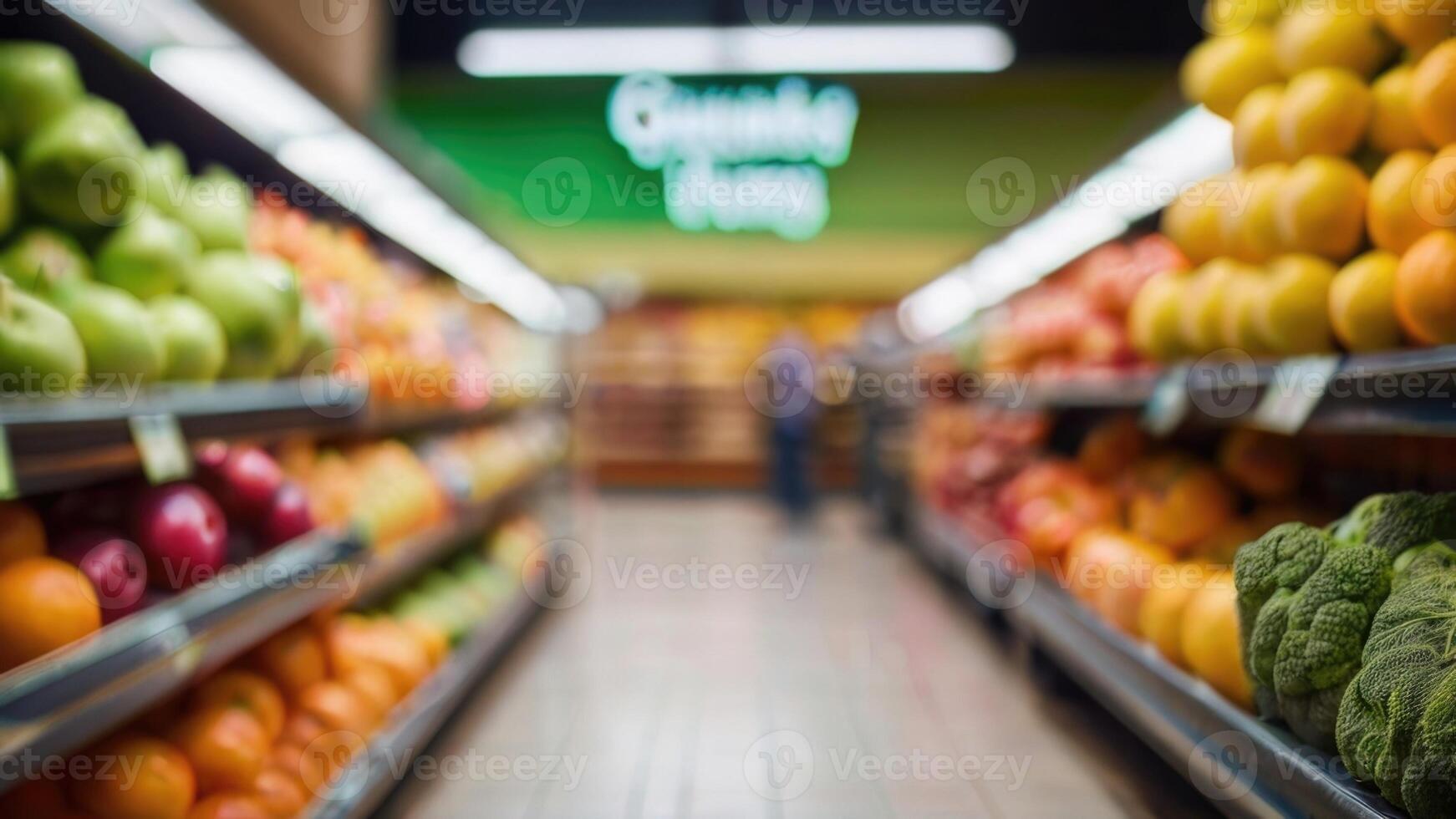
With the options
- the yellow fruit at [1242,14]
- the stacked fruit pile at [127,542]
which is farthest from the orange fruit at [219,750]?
the yellow fruit at [1242,14]

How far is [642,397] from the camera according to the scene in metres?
12.2

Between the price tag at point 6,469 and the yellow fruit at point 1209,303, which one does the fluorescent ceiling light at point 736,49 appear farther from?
the price tag at point 6,469

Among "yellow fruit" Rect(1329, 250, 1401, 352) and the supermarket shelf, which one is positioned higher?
"yellow fruit" Rect(1329, 250, 1401, 352)

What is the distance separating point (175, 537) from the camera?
191cm

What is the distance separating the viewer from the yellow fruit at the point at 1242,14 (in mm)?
2424

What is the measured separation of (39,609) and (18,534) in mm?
173

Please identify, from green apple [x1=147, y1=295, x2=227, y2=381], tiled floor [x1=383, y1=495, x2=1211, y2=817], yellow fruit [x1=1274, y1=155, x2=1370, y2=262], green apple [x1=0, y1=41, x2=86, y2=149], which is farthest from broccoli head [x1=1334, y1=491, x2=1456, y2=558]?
green apple [x1=0, y1=41, x2=86, y2=149]

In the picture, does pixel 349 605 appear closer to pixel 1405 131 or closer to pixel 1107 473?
pixel 1107 473

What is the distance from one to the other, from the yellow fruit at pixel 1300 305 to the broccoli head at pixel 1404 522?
1.30 ft

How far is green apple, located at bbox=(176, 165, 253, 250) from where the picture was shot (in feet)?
7.07

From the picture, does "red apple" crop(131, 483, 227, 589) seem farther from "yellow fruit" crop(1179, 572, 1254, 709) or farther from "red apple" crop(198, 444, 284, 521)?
"yellow fruit" crop(1179, 572, 1254, 709)

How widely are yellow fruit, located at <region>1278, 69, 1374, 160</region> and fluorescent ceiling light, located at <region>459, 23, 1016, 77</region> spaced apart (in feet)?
16.8

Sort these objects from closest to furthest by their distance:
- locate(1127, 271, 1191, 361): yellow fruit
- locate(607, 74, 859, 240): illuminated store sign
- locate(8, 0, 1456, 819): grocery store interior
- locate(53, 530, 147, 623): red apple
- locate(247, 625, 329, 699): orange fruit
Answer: locate(8, 0, 1456, 819): grocery store interior < locate(53, 530, 147, 623): red apple < locate(247, 625, 329, 699): orange fruit < locate(1127, 271, 1191, 361): yellow fruit < locate(607, 74, 859, 240): illuminated store sign

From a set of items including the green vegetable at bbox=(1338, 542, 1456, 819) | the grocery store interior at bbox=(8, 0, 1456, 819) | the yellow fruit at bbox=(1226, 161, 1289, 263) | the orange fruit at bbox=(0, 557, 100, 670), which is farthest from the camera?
the yellow fruit at bbox=(1226, 161, 1289, 263)
